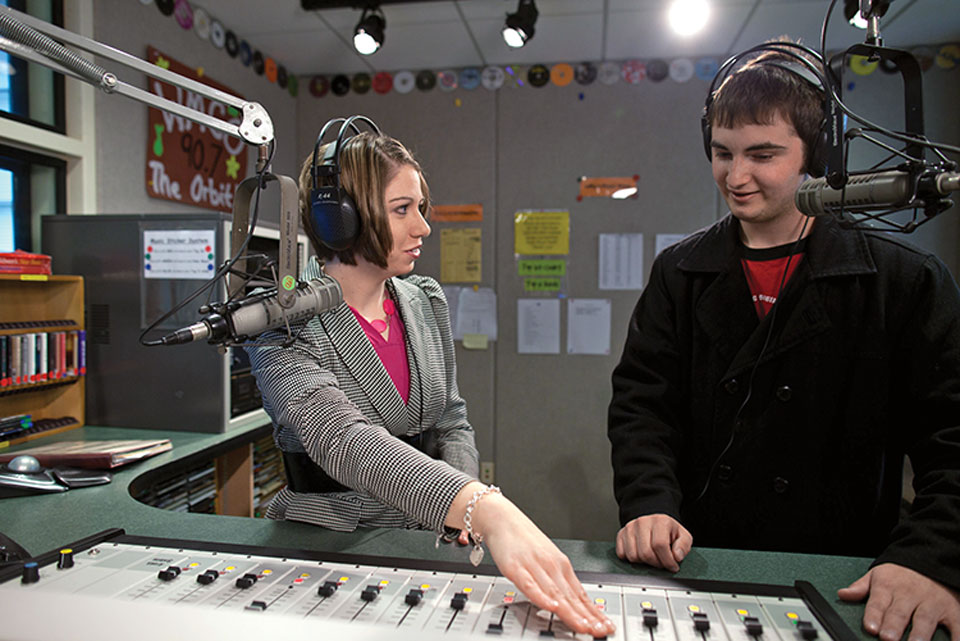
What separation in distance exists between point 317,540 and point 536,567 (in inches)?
16.9

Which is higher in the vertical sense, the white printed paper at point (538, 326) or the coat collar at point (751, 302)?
the coat collar at point (751, 302)

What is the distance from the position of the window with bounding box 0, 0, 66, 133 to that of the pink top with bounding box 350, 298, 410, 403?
1439 millimetres

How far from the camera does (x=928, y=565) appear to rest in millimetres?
755

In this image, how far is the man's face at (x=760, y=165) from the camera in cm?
99

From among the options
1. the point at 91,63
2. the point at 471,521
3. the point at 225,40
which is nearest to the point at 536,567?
the point at 471,521

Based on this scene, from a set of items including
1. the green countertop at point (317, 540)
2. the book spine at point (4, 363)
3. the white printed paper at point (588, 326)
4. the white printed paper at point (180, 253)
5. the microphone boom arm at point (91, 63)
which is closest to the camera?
the microphone boom arm at point (91, 63)

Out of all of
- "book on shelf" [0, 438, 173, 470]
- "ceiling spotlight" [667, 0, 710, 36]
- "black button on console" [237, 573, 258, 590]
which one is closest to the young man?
"black button on console" [237, 573, 258, 590]

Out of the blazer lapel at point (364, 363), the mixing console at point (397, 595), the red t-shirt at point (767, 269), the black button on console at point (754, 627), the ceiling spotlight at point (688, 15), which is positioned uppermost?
the ceiling spotlight at point (688, 15)

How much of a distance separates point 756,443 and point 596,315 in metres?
1.96

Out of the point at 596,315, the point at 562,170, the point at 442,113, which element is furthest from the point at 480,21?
the point at 596,315

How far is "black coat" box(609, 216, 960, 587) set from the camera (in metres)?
0.97

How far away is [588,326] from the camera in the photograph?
302 centimetres

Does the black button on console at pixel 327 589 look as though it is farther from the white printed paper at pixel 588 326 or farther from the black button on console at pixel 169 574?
the white printed paper at pixel 588 326

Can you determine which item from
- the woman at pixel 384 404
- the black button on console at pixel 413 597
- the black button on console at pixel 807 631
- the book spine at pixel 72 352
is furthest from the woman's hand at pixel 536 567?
the book spine at pixel 72 352
